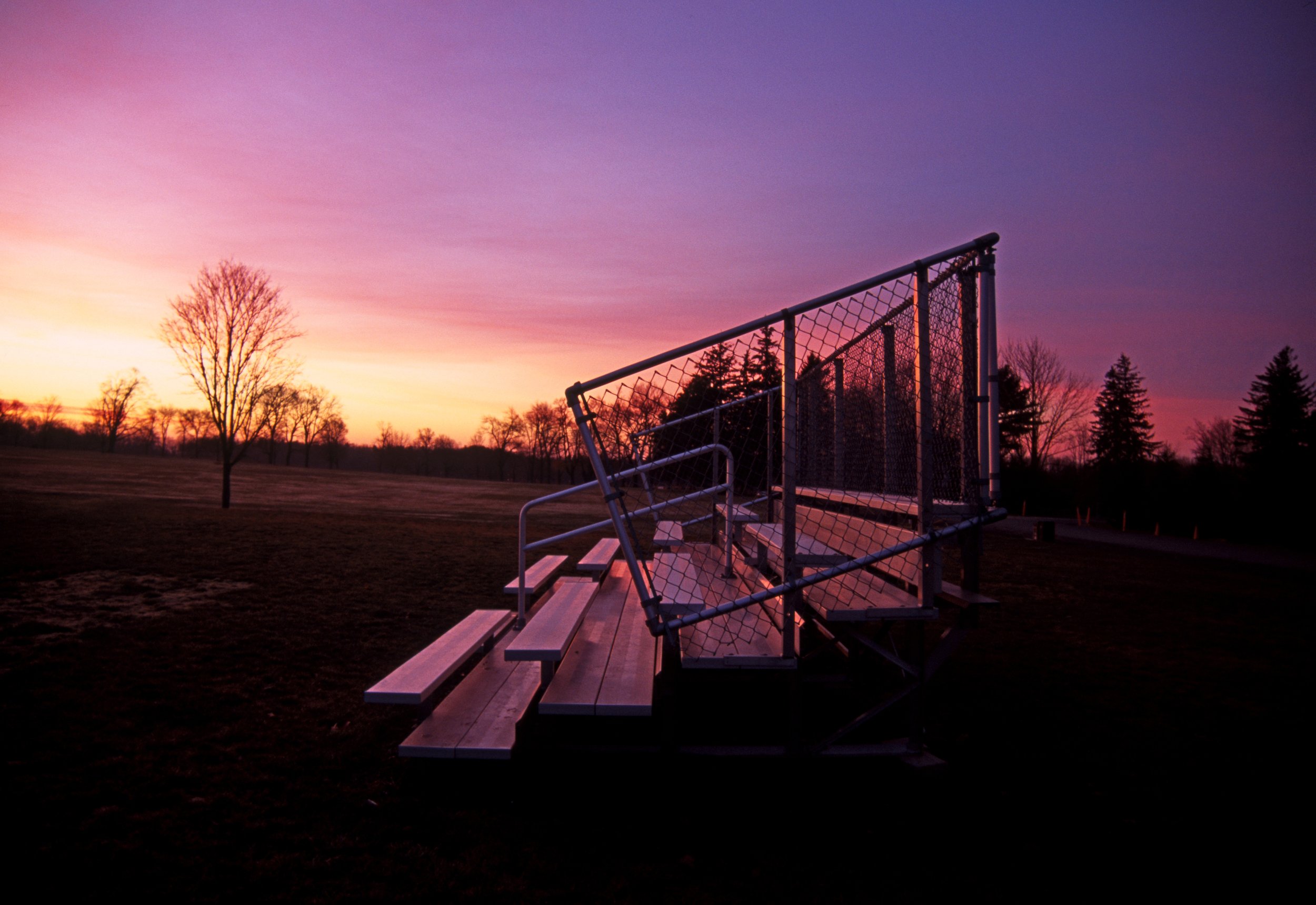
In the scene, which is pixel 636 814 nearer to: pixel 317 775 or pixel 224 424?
pixel 317 775

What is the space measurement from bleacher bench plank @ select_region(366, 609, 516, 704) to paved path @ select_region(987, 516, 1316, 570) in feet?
59.7

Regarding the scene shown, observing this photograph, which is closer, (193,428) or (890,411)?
(890,411)

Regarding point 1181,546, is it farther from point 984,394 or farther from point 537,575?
point 537,575

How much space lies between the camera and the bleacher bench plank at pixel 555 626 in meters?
2.95

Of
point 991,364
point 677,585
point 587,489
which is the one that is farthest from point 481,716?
point 991,364

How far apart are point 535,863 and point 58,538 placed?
996cm

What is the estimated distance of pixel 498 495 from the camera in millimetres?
32938

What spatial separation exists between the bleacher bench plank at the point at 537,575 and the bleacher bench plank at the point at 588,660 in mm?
470

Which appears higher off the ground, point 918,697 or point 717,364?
point 717,364

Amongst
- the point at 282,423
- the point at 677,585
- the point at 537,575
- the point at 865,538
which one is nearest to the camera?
the point at 677,585

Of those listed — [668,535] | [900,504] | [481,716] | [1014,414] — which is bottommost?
[481,716]

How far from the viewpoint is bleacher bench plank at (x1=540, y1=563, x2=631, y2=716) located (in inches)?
112

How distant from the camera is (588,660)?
11.6 feet

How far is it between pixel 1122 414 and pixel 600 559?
47602mm
